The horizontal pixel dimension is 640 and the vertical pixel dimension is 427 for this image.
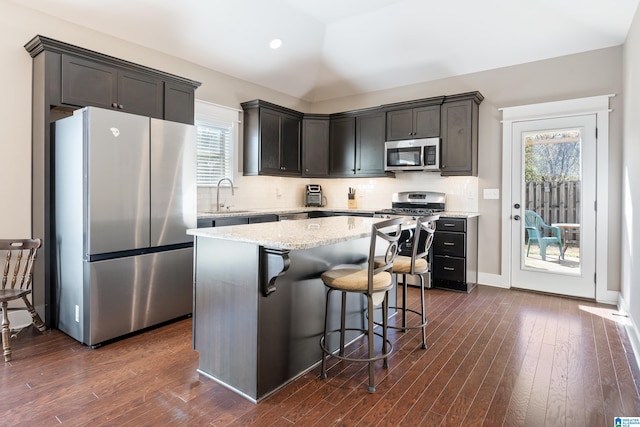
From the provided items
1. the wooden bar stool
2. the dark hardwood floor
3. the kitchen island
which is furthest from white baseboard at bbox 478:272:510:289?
the kitchen island

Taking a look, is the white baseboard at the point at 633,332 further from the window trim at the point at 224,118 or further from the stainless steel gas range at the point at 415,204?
the window trim at the point at 224,118

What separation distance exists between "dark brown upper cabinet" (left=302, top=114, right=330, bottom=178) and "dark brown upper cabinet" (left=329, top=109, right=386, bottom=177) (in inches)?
3.6

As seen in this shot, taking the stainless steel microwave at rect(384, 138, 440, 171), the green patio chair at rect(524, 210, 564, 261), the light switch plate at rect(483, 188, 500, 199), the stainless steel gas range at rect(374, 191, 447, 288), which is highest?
the stainless steel microwave at rect(384, 138, 440, 171)

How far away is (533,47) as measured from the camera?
4301 mm

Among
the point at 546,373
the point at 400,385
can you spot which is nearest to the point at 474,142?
the point at 546,373

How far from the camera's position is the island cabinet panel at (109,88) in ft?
10.1

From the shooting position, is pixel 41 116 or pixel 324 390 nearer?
pixel 324 390

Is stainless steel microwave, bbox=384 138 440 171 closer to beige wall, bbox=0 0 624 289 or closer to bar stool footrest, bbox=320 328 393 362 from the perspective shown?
beige wall, bbox=0 0 624 289

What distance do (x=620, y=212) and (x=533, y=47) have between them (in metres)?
2.14

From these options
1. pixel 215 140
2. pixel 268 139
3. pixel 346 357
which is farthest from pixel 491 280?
pixel 215 140

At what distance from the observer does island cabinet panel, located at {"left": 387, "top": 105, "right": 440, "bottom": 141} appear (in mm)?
4895

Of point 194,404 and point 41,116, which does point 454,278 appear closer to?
point 194,404

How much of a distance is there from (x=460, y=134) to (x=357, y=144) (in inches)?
62.2

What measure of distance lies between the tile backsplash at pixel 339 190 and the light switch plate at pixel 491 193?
5.3 inches
